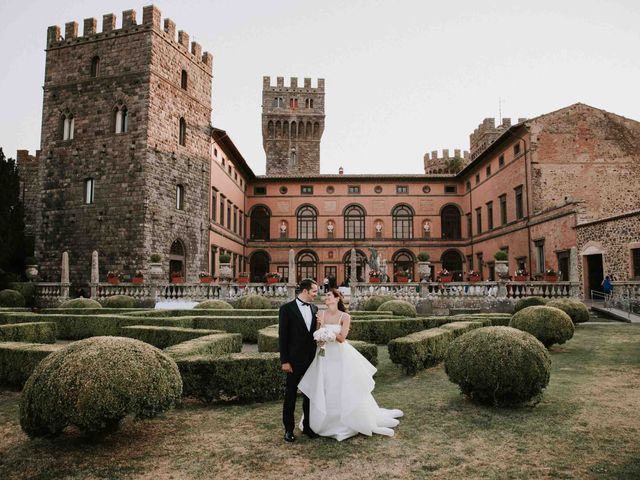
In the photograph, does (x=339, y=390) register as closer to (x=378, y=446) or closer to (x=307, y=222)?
(x=378, y=446)

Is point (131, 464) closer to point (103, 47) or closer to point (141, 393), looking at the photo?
point (141, 393)

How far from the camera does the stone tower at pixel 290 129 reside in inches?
2195

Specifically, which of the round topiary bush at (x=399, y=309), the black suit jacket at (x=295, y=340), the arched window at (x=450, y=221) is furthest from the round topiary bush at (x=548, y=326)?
the arched window at (x=450, y=221)

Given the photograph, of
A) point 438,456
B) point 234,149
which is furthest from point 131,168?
point 438,456

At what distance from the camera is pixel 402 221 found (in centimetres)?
4331

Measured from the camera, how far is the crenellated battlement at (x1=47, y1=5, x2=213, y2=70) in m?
26.3

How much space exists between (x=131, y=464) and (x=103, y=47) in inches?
1107

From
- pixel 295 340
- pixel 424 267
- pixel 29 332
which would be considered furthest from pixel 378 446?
pixel 424 267

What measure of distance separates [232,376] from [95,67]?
2654cm

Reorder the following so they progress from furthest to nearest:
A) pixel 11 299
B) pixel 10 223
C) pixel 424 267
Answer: pixel 10 223 < pixel 424 267 < pixel 11 299

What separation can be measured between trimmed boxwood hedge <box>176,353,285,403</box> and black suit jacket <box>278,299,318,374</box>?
1653mm

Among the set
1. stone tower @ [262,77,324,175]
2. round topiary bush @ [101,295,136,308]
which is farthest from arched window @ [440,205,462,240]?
round topiary bush @ [101,295,136,308]

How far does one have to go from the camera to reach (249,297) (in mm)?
19000

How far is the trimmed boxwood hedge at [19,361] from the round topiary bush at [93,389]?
10.3 feet
